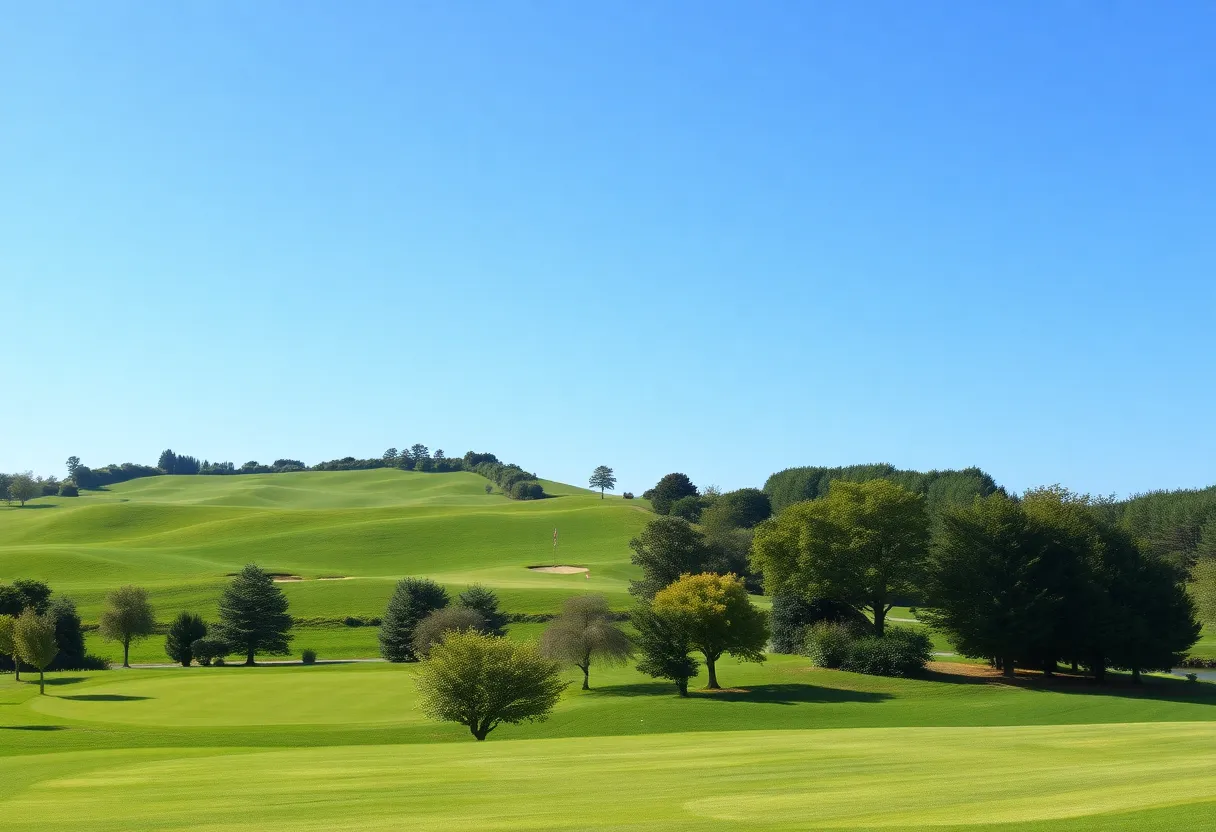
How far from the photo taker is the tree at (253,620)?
7138cm

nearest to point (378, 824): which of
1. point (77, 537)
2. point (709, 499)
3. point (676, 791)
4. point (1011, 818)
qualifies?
point (676, 791)

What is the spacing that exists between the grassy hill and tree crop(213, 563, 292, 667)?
8.19 m

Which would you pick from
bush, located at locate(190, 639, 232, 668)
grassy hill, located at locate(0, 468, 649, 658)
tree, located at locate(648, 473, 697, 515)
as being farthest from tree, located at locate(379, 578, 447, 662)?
tree, located at locate(648, 473, 697, 515)

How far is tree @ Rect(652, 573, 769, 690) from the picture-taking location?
52562 millimetres

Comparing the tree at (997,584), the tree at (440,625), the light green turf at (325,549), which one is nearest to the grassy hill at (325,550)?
the light green turf at (325,549)

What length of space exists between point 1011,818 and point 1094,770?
6764 millimetres

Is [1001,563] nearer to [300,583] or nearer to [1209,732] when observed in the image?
[1209,732]

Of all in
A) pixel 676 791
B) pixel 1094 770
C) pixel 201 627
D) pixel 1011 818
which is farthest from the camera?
pixel 201 627

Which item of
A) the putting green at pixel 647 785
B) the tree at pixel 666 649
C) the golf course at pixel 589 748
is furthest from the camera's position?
the tree at pixel 666 649

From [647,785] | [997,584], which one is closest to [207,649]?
[997,584]

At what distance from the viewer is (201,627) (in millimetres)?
71938

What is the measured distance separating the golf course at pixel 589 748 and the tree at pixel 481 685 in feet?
4.02

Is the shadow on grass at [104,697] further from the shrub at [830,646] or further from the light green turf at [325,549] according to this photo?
the light green turf at [325,549]

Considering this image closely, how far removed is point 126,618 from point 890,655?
2011 inches
